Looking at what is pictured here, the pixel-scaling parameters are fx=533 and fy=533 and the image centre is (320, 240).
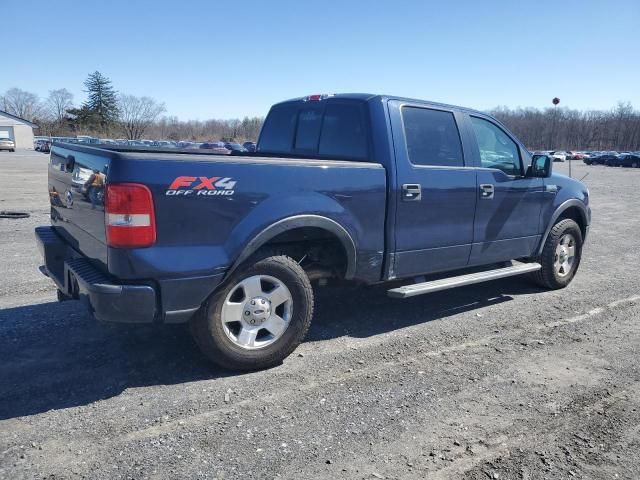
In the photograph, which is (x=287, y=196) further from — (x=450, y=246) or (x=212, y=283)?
(x=450, y=246)

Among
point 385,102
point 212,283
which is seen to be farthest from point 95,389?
point 385,102

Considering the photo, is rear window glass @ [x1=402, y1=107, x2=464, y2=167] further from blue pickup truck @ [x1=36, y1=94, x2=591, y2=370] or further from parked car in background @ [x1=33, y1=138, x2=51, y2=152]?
parked car in background @ [x1=33, y1=138, x2=51, y2=152]

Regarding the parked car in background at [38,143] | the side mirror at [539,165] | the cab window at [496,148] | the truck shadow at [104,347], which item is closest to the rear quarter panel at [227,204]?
the truck shadow at [104,347]

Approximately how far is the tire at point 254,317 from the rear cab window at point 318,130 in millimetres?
1292

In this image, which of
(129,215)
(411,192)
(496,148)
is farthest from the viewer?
(496,148)

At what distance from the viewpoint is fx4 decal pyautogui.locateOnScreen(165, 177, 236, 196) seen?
3.32 metres

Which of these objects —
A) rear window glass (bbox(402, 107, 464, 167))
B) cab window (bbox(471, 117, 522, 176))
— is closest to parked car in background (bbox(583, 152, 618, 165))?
cab window (bbox(471, 117, 522, 176))

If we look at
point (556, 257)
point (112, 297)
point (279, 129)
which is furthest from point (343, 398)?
point (556, 257)

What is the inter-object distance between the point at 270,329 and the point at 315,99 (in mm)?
2372

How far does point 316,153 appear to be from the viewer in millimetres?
5039

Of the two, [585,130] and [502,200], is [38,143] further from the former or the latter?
[585,130]

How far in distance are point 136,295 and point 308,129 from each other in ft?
8.52

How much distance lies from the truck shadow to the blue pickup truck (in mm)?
419

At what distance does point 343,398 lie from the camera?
11.6 feet
